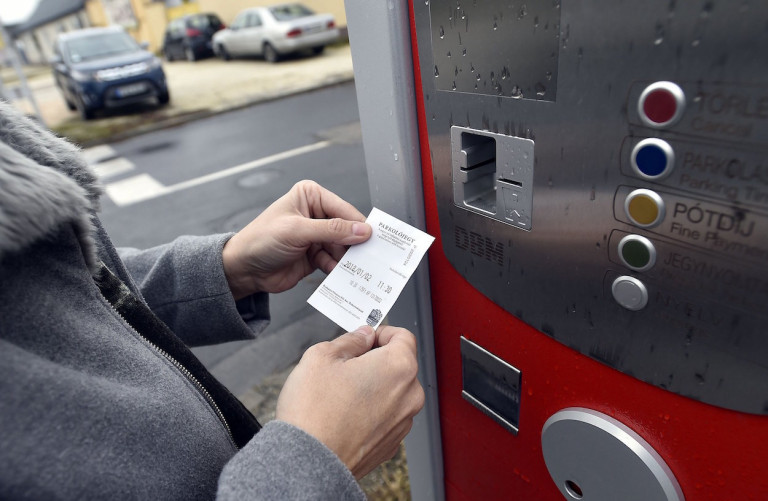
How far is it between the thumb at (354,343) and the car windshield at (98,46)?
930 cm

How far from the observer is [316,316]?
2.98 metres

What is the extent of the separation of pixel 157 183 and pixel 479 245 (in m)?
5.39

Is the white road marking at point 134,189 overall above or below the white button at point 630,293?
below

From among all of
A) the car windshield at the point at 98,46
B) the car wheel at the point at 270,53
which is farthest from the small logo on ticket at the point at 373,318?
the car wheel at the point at 270,53

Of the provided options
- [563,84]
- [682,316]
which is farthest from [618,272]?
[563,84]

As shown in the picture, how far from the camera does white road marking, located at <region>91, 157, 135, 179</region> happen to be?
6.05 metres

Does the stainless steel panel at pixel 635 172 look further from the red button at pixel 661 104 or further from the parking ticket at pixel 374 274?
the parking ticket at pixel 374 274

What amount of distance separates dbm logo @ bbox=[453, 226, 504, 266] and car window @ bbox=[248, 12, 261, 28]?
41.8 feet

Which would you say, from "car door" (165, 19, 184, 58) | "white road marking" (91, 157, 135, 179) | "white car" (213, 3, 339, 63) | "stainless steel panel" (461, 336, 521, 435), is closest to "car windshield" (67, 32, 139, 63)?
"white road marking" (91, 157, 135, 179)

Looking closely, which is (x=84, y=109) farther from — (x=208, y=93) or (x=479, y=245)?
(x=479, y=245)

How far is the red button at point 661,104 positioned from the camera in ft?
1.71

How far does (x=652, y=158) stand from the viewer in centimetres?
57

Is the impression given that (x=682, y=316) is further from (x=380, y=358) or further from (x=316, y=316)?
(x=316, y=316)

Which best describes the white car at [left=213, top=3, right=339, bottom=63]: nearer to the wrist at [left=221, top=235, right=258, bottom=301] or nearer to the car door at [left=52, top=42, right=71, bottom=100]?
the car door at [left=52, top=42, right=71, bottom=100]
